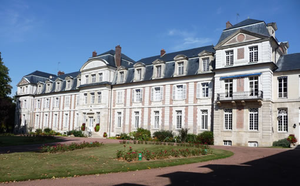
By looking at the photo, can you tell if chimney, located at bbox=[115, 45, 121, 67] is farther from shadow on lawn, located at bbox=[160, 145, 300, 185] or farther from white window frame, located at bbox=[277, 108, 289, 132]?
shadow on lawn, located at bbox=[160, 145, 300, 185]

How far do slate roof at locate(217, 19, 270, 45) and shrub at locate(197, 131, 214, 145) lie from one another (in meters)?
8.26

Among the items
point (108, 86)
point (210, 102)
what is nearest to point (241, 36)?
point (210, 102)

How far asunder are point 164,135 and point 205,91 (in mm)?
5700

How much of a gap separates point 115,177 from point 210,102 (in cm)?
1664

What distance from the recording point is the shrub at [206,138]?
72.1 feet

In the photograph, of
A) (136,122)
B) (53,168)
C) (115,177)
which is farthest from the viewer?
(136,122)

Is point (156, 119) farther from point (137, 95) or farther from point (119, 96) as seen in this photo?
point (119, 96)

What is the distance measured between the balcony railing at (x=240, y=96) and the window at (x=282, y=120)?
2342mm

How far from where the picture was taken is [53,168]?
9938 millimetres

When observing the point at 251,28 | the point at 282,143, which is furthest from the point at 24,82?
the point at 282,143

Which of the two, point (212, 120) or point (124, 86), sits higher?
point (124, 86)

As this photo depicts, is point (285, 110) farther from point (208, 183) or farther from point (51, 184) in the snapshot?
point (51, 184)

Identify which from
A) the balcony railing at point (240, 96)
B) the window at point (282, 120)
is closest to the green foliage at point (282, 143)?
the window at point (282, 120)

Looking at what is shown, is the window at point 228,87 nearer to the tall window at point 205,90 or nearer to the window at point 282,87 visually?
the tall window at point 205,90
